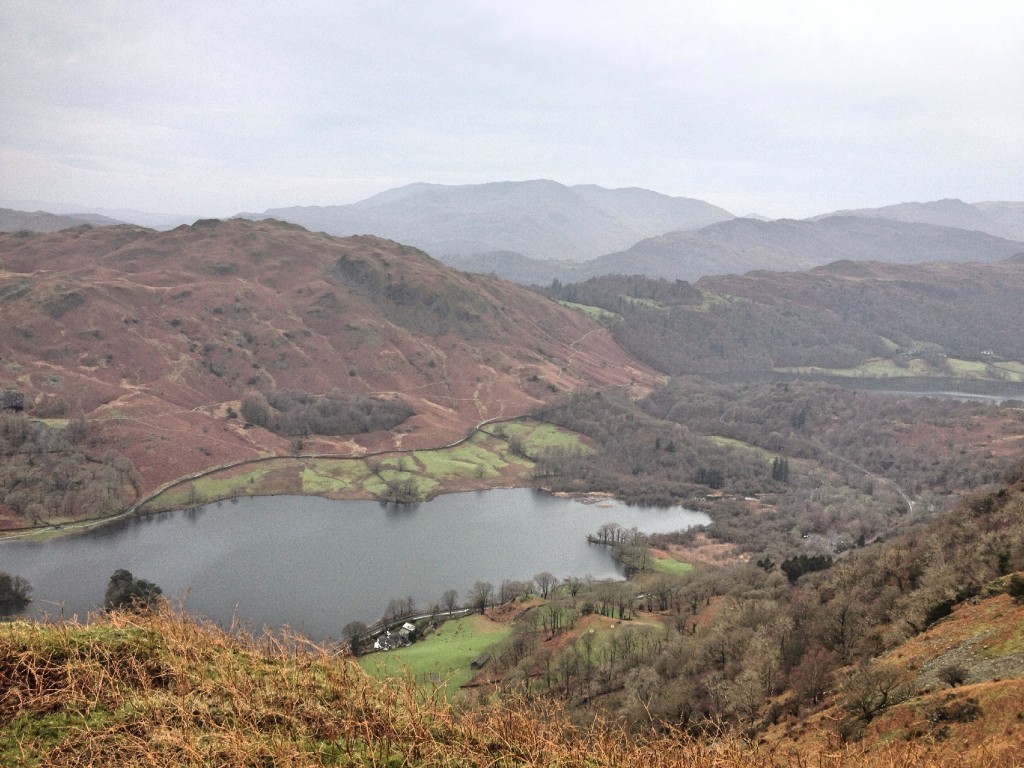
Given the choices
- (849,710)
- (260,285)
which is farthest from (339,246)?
(849,710)

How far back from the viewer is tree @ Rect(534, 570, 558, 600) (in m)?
57.2

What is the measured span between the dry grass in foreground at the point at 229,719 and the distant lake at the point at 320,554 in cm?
4234

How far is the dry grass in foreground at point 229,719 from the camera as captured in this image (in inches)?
281

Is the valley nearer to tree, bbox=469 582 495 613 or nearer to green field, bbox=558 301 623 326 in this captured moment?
tree, bbox=469 582 495 613

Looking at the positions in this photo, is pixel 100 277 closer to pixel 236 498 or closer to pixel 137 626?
pixel 236 498

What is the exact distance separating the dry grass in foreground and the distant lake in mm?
42345

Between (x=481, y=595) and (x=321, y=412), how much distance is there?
60.9 m

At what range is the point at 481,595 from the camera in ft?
180

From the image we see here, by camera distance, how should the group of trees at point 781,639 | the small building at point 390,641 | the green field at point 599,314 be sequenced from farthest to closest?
the green field at point 599,314, the small building at point 390,641, the group of trees at point 781,639

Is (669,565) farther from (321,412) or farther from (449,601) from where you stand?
(321,412)

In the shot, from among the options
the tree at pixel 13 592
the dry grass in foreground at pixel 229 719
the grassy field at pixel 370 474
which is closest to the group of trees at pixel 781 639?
the dry grass in foreground at pixel 229 719

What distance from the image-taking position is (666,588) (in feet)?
173

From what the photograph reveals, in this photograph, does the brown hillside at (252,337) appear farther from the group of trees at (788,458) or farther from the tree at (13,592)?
the tree at (13,592)

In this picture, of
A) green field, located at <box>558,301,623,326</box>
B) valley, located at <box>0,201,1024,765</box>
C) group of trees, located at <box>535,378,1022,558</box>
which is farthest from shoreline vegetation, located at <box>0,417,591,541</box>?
green field, located at <box>558,301,623,326</box>
